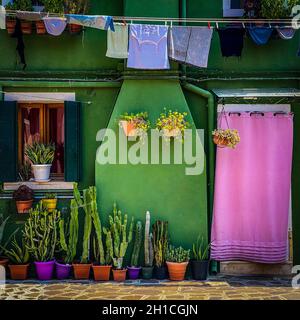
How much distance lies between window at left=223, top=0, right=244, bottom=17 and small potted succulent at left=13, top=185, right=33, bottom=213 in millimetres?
5295

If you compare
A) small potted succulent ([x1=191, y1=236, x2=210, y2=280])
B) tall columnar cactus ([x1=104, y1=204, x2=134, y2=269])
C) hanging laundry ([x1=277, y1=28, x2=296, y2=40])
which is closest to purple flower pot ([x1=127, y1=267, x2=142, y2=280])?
tall columnar cactus ([x1=104, y1=204, x2=134, y2=269])

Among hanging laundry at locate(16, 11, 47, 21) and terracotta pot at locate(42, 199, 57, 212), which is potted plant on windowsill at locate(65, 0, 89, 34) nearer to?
hanging laundry at locate(16, 11, 47, 21)

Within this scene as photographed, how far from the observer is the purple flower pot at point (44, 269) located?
9492 millimetres

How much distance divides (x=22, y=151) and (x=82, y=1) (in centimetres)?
321

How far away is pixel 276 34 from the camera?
10.0 meters

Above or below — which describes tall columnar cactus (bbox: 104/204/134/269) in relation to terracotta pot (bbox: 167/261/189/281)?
above

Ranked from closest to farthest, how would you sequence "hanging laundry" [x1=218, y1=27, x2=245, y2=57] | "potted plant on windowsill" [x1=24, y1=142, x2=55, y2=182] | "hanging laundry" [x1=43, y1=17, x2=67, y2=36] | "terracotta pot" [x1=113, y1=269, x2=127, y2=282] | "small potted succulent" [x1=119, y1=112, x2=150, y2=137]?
"hanging laundry" [x1=43, y1=17, x2=67, y2=36]
"terracotta pot" [x1=113, y1=269, x2=127, y2=282]
"small potted succulent" [x1=119, y1=112, x2=150, y2=137]
"hanging laundry" [x1=218, y1=27, x2=245, y2=57]
"potted plant on windowsill" [x1=24, y1=142, x2=55, y2=182]

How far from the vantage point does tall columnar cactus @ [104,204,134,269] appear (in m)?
9.48

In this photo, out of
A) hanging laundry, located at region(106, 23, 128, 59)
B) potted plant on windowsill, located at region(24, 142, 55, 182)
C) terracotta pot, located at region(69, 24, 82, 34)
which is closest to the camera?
hanging laundry, located at region(106, 23, 128, 59)

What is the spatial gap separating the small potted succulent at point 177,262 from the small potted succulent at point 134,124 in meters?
2.32

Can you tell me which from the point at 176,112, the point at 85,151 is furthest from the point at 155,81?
the point at 85,151

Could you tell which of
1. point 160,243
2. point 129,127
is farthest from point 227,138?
point 160,243

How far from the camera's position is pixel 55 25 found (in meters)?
9.41

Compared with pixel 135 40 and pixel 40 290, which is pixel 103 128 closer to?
pixel 135 40
